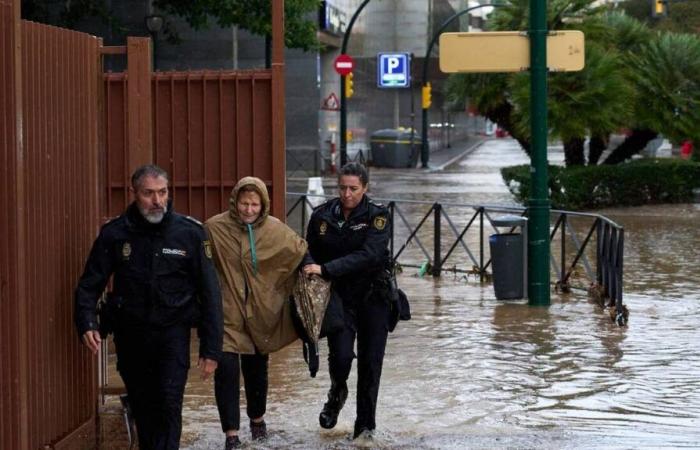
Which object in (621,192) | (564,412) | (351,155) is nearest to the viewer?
(564,412)

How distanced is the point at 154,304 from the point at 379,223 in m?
1.67

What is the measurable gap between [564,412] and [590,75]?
62.6 feet

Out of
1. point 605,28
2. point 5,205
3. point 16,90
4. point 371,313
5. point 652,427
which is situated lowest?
point 652,427

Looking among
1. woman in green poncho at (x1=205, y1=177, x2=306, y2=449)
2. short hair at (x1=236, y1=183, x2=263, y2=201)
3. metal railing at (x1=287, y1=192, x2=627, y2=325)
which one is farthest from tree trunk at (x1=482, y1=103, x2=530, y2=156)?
short hair at (x1=236, y1=183, x2=263, y2=201)

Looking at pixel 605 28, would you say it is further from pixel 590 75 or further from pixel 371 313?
pixel 371 313

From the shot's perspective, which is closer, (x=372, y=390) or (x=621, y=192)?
(x=372, y=390)

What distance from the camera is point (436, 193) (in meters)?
33.8

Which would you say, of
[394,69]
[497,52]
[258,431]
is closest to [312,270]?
[258,431]

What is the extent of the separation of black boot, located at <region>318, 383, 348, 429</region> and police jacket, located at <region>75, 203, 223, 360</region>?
62.8 inches

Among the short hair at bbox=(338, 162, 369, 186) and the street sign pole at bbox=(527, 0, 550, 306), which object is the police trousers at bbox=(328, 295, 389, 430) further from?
the street sign pole at bbox=(527, 0, 550, 306)

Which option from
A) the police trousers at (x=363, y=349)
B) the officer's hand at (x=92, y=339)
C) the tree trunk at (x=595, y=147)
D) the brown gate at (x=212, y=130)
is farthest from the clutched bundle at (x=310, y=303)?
the tree trunk at (x=595, y=147)

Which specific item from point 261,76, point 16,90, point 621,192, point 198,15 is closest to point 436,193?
point 621,192

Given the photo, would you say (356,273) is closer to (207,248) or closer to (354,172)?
(354,172)

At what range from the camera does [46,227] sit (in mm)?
6367
